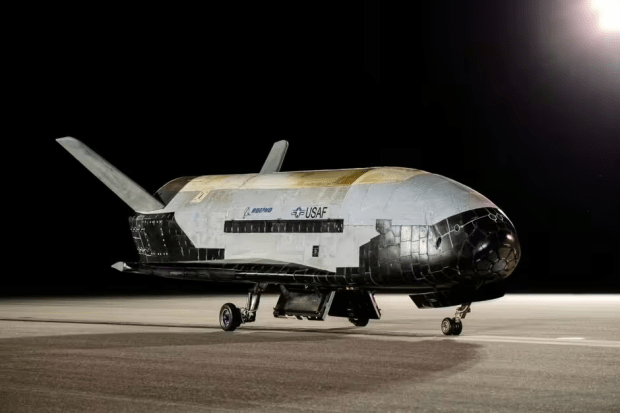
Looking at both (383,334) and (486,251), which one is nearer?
(486,251)

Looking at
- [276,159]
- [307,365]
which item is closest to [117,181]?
[276,159]

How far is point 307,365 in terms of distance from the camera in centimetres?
1841

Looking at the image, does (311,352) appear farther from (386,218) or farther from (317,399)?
(317,399)

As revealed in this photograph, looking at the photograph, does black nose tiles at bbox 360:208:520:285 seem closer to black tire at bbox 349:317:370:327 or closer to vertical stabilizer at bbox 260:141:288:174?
black tire at bbox 349:317:370:327

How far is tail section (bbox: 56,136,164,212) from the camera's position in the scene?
30984 millimetres

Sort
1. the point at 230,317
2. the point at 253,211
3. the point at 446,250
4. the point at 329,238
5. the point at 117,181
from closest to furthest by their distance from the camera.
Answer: the point at 446,250 → the point at 329,238 → the point at 230,317 → the point at 253,211 → the point at 117,181

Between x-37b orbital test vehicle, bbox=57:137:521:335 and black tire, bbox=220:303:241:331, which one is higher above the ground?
x-37b orbital test vehicle, bbox=57:137:521:335

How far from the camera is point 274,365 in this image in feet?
60.5

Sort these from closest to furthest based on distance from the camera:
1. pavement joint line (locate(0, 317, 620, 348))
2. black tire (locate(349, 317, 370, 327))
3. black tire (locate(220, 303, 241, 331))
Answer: pavement joint line (locate(0, 317, 620, 348)) → black tire (locate(220, 303, 241, 331)) → black tire (locate(349, 317, 370, 327))

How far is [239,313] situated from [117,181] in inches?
267

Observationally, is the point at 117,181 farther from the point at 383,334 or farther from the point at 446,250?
the point at 446,250

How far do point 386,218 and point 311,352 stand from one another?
5.17 m

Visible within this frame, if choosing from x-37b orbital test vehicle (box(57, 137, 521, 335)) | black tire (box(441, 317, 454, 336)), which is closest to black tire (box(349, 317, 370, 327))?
x-37b orbital test vehicle (box(57, 137, 521, 335))

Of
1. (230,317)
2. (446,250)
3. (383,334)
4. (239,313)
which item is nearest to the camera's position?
(446,250)
